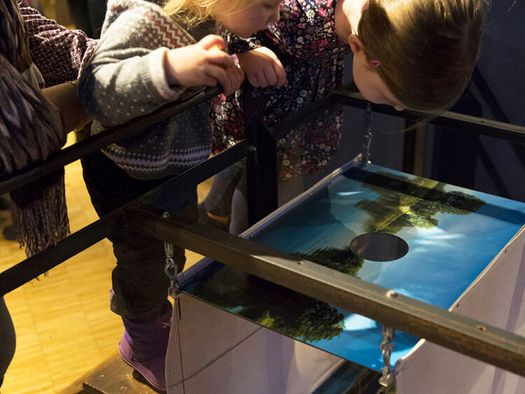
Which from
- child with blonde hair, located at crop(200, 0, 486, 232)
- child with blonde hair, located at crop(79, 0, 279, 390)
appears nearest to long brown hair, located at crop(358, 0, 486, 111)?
child with blonde hair, located at crop(200, 0, 486, 232)

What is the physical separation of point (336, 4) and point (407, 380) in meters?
0.55

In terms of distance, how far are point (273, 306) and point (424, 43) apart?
331 mm

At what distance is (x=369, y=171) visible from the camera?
1.09 metres

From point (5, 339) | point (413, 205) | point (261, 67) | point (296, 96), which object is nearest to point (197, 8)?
point (261, 67)

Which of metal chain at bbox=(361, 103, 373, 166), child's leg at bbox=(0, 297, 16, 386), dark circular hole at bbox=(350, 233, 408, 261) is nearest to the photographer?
dark circular hole at bbox=(350, 233, 408, 261)

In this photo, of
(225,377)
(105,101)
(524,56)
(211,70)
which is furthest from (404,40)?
(524,56)

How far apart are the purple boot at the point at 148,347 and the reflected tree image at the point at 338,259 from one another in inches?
11.8

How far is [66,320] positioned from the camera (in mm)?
1540

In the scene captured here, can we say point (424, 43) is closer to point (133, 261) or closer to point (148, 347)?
point (133, 261)

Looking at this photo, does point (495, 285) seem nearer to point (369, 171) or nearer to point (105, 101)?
point (369, 171)

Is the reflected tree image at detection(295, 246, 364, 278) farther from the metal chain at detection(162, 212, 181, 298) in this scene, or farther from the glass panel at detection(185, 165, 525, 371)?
the metal chain at detection(162, 212, 181, 298)

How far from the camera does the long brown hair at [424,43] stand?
32.4 inches

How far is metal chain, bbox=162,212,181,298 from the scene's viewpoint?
2.68 feet

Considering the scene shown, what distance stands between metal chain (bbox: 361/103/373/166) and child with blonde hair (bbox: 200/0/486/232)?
0.15 ft
